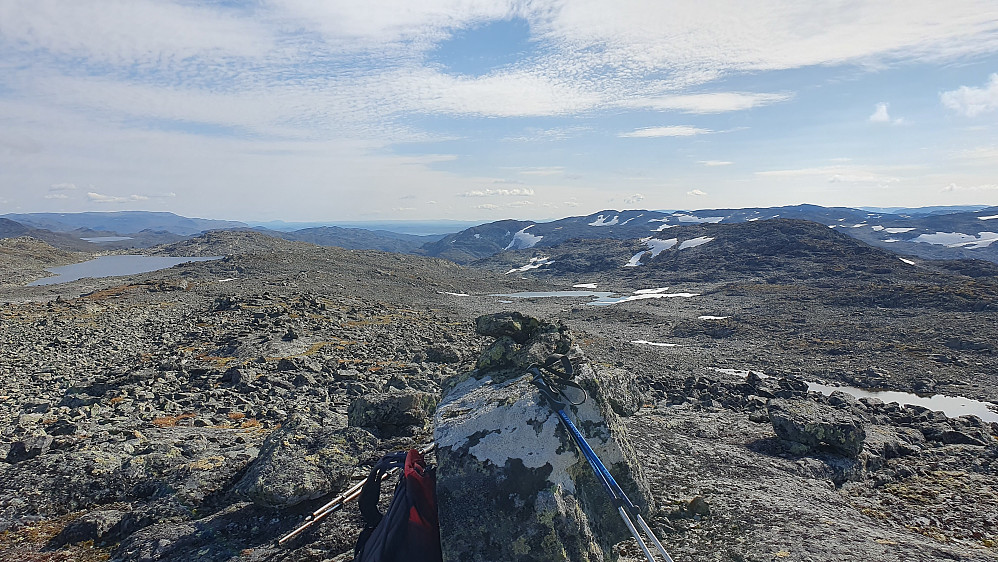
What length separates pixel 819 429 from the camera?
10.4m

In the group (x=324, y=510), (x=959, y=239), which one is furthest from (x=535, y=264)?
(x=959, y=239)

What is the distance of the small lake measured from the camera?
216 ft

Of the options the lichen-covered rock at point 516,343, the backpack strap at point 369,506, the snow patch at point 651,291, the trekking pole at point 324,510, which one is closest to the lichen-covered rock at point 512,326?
the lichen-covered rock at point 516,343

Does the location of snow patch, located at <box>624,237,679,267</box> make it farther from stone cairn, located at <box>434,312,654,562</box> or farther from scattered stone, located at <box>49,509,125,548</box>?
scattered stone, located at <box>49,509,125,548</box>

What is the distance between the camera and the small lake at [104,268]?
65.7m

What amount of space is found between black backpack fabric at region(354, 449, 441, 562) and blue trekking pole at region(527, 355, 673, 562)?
1.54 metres

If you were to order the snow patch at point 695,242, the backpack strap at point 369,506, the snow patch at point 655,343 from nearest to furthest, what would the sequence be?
the backpack strap at point 369,506
the snow patch at point 655,343
the snow patch at point 695,242

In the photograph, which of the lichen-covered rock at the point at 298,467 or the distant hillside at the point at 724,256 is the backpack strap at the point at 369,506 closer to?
the lichen-covered rock at the point at 298,467

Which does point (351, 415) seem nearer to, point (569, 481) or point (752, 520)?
point (569, 481)

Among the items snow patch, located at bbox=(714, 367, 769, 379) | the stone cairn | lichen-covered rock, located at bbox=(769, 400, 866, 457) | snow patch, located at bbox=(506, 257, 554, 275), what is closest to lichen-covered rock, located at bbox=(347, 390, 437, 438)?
the stone cairn

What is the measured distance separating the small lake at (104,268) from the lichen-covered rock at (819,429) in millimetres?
74401

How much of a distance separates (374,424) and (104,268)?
A: 302ft

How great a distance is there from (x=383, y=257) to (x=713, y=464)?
3223 inches

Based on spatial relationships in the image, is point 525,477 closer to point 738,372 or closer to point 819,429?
point 819,429
